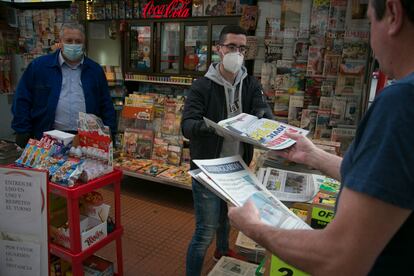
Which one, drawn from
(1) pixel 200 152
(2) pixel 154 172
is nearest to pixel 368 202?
(1) pixel 200 152

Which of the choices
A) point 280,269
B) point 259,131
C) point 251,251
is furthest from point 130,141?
point 280,269

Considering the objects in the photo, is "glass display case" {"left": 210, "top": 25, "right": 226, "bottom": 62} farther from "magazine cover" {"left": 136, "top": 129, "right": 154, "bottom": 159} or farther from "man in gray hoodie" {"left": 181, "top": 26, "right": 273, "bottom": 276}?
"man in gray hoodie" {"left": 181, "top": 26, "right": 273, "bottom": 276}

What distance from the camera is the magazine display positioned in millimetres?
1572

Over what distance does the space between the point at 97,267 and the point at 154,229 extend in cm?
111

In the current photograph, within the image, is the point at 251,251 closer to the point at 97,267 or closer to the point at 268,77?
the point at 97,267

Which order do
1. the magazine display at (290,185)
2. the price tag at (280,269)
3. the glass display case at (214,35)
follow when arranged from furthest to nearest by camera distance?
the glass display case at (214,35) < the magazine display at (290,185) < the price tag at (280,269)

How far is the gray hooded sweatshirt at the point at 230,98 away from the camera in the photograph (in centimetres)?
215

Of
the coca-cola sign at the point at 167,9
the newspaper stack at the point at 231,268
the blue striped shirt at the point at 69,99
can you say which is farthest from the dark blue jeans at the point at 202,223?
the coca-cola sign at the point at 167,9

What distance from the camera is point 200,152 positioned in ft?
6.95

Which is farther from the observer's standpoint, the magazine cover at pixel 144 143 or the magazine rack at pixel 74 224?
the magazine cover at pixel 144 143

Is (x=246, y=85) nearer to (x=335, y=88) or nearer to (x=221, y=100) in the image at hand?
(x=221, y=100)

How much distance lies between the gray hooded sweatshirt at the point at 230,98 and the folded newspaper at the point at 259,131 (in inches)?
15.6

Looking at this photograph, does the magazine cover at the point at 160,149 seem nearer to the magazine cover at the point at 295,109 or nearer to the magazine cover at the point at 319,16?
the magazine cover at the point at 295,109

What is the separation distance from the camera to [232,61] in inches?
84.8
